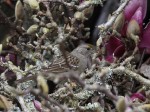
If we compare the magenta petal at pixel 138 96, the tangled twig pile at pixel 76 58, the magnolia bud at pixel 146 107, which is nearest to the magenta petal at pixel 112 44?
the tangled twig pile at pixel 76 58

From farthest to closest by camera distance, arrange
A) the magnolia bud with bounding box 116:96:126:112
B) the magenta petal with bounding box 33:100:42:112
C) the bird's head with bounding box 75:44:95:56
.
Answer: the bird's head with bounding box 75:44:95:56
the magenta petal with bounding box 33:100:42:112
the magnolia bud with bounding box 116:96:126:112

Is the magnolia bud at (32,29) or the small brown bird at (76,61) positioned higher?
the magnolia bud at (32,29)

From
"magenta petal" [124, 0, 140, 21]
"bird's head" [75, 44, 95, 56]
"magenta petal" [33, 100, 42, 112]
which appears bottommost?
"magenta petal" [33, 100, 42, 112]

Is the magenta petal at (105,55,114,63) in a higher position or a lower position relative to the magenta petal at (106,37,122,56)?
lower

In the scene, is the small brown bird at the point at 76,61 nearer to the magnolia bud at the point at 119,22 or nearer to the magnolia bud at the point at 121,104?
the magnolia bud at the point at 119,22

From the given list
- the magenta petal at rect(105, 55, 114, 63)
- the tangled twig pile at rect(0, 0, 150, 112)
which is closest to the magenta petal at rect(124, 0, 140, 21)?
the tangled twig pile at rect(0, 0, 150, 112)

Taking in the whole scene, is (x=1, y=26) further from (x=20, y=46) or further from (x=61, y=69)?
(x=61, y=69)

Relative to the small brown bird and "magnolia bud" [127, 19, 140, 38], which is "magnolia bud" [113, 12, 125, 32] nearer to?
"magnolia bud" [127, 19, 140, 38]
